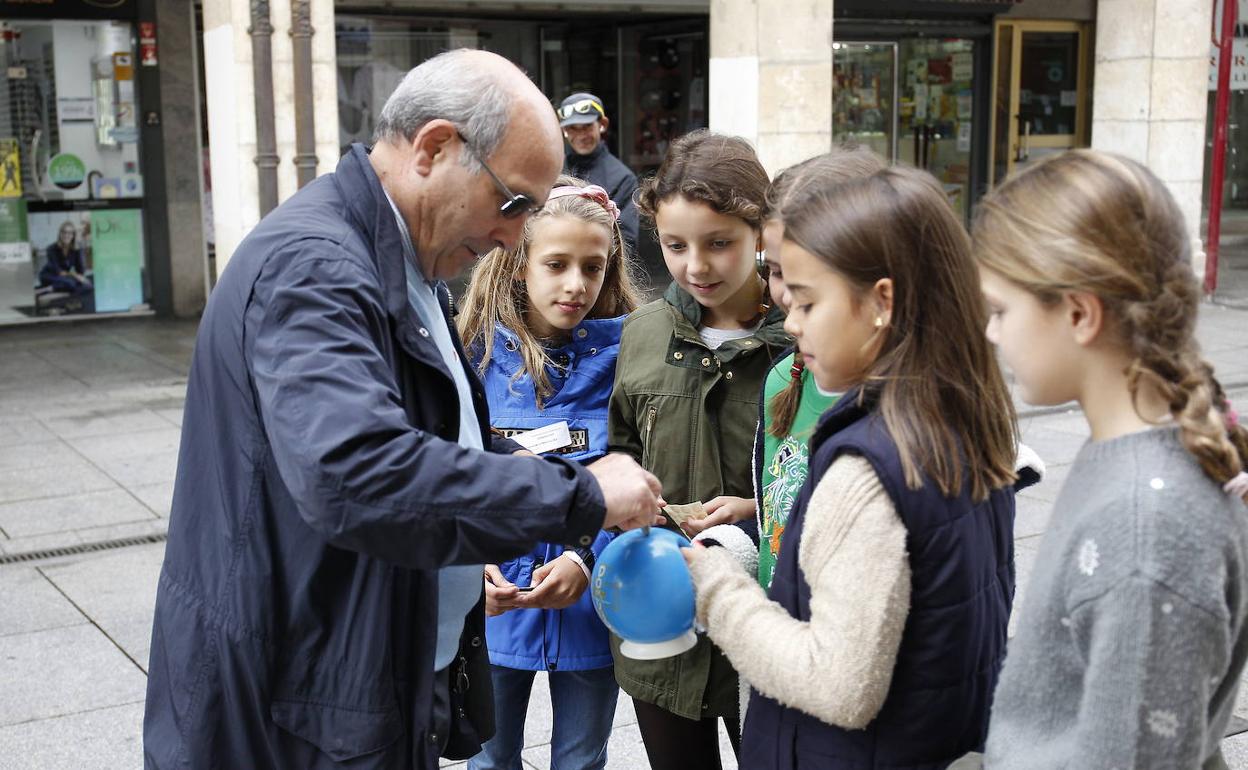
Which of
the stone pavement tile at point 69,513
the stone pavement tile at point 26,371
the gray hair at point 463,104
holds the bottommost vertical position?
the stone pavement tile at point 69,513

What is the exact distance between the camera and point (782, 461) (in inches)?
100

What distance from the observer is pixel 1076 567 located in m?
1.63

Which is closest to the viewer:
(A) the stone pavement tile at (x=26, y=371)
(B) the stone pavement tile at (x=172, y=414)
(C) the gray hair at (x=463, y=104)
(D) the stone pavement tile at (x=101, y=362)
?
(C) the gray hair at (x=463, y=104)

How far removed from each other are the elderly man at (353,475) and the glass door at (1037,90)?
45.5 ft

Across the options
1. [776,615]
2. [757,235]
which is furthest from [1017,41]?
[776,615]

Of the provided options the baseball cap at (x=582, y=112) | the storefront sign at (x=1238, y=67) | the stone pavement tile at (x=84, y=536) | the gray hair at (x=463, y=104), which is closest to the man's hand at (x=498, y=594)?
the gray hair at (x=463, y=104)

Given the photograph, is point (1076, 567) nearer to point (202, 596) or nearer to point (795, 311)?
point (795, 311)

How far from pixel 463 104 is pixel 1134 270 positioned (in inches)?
42.2

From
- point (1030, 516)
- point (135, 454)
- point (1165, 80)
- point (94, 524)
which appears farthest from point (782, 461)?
point (1165, 80)

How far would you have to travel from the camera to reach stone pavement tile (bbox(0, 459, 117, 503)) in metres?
6.89

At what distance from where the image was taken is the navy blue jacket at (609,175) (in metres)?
8.80

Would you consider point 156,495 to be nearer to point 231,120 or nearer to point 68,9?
point 231,120

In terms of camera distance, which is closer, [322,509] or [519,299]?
[322,509]

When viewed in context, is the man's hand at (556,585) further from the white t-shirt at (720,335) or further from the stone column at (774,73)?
the stone column at (774,73)
